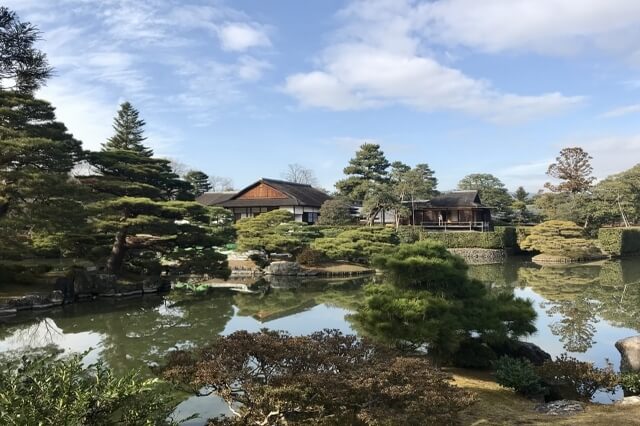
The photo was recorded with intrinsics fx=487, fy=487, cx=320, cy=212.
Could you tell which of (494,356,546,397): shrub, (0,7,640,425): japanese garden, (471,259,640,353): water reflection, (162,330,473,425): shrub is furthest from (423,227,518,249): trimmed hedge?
(162,330,473,425): shrub

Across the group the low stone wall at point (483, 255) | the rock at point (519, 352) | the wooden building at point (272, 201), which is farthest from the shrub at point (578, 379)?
the wooden building at point (272, 201)

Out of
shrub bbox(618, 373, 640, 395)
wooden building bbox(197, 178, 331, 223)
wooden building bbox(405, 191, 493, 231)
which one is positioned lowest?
shrub bbox(618, 373, 640, 395)

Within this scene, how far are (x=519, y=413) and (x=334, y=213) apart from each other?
80.1 ft

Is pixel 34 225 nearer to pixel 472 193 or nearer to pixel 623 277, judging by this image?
pixel 623 277

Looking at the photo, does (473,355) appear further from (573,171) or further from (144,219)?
(573,171)

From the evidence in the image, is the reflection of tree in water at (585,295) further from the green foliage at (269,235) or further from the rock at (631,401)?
the green foliage at (269,235)

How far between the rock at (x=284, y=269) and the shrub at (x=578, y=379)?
15699mm

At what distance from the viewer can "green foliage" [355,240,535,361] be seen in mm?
6438

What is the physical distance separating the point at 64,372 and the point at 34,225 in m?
10.9

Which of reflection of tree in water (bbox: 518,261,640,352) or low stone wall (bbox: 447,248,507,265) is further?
low stone wall (bbox: 447,248,507,265)

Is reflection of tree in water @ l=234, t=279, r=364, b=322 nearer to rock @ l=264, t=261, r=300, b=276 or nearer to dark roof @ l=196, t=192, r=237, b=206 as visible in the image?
rock @ l=264, t=261, r=300, b=276

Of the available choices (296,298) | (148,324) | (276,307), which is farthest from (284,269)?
(148,324)

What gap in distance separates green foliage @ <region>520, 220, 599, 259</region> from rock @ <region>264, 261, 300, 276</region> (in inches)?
558

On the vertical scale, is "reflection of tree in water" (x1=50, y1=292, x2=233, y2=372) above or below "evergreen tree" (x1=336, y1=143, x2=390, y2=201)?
below
